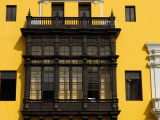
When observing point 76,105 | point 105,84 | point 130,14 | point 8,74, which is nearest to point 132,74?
point 105,84

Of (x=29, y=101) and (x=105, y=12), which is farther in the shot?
(x=105, y=12)

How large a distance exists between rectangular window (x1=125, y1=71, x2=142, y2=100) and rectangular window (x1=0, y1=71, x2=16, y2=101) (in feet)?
28.6

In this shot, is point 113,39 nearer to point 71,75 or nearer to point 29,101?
point 71,75

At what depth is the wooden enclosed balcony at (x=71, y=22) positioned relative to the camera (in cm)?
2450

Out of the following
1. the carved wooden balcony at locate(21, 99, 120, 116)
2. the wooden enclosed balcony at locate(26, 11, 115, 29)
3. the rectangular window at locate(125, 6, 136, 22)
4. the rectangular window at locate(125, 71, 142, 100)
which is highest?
the rectangular window at locate(125, 6, 136, 22)

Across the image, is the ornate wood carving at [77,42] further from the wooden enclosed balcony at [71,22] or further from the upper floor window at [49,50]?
the upper floor window at [49,50]

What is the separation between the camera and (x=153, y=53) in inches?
975

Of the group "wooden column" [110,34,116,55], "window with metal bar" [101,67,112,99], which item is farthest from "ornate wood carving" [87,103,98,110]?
"wooden column" [110,34,116,55]

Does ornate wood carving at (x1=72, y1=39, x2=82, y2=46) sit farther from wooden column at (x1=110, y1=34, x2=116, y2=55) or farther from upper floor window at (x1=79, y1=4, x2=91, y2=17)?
upper floor window at (x1=79, y1=4, x2=91, y2=17)

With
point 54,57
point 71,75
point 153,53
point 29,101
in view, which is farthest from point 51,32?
point 153,53

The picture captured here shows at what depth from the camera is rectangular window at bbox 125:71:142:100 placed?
968 inches

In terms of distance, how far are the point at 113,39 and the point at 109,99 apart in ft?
15.0

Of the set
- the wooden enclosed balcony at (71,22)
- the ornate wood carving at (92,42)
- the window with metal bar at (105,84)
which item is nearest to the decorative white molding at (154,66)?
the window with metal bar at (105,84)

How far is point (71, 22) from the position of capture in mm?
24984
